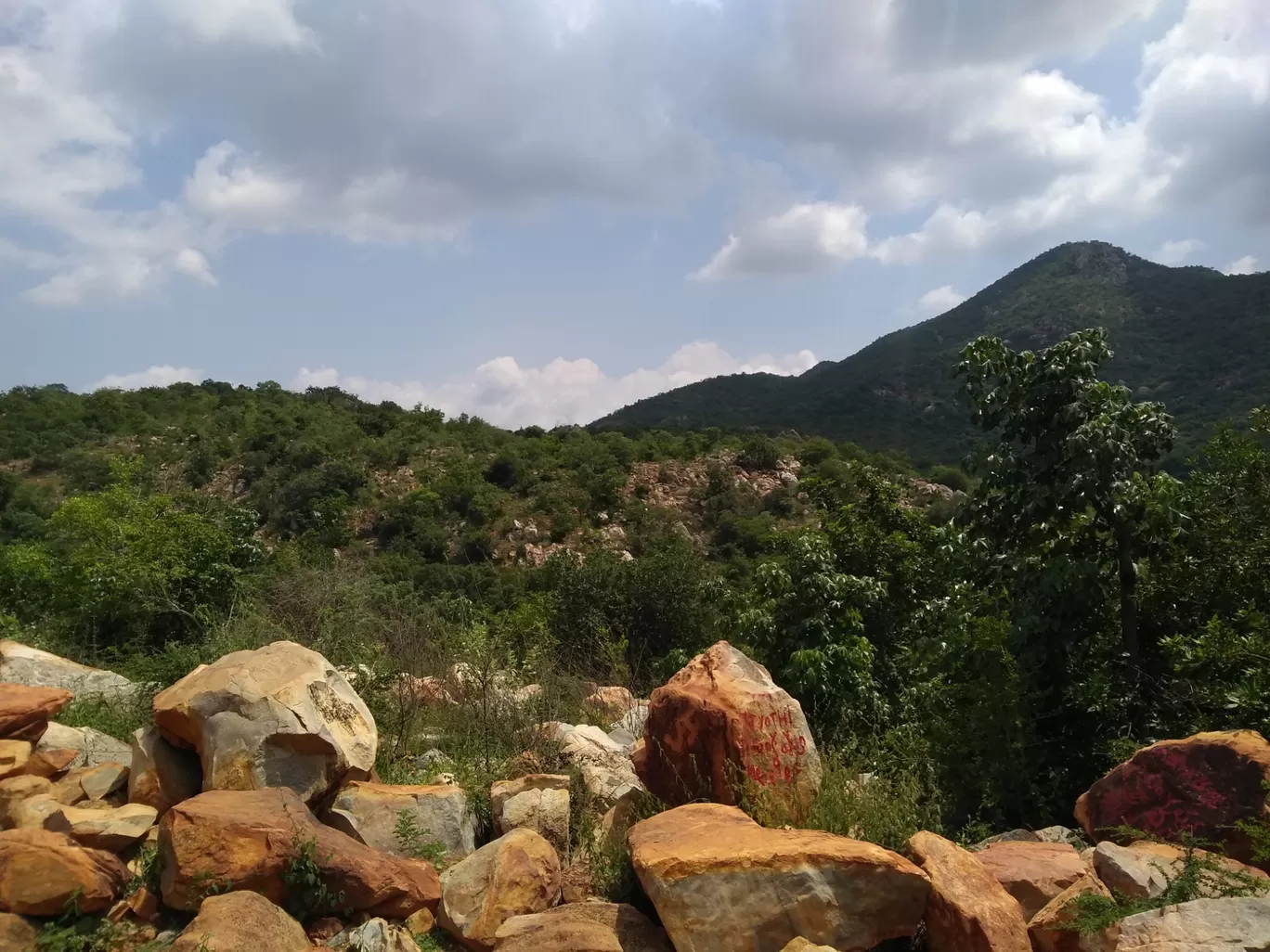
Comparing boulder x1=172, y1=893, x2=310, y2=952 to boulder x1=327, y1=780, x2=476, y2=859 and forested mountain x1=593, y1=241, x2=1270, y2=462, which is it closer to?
boulder x1=327, y1=780, x2=476, y2=859

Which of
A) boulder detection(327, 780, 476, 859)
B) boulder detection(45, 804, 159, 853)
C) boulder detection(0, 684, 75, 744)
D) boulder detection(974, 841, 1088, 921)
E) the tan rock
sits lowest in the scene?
boulder detection(974, 841, 1088, 921)

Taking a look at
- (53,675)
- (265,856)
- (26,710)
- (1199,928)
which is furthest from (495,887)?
(53,675)

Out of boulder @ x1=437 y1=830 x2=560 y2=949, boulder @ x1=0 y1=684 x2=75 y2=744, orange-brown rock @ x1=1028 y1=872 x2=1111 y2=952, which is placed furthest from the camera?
boulder @ x1=0 y1=684 x2=75 y2=744

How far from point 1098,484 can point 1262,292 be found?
56.7m

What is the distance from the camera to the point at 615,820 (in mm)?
5605

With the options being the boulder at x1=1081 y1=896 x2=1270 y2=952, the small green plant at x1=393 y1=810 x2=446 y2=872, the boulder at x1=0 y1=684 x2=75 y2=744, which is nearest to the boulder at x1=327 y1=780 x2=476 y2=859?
the small green plant at x1=393 y1=810 x2=446 y2=872

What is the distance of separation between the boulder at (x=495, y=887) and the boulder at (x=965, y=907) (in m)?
1.96

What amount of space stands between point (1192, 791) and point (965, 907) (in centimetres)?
169

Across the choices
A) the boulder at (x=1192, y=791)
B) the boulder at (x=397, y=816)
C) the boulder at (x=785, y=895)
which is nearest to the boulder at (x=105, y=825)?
the boulder at (x=397, y=816)

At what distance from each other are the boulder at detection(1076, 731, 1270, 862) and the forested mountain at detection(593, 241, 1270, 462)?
2905 cm

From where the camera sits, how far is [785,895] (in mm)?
3955

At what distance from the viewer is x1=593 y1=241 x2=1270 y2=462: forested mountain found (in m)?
42.3

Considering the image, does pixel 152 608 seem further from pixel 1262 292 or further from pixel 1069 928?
pixel 1262 292

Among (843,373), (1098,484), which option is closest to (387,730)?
(1098,484)
